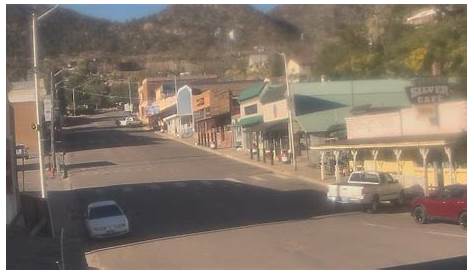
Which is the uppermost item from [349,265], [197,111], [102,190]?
[197,111]

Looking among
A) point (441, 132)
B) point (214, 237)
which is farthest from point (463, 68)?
point (214, 237)

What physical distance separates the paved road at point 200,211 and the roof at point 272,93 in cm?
103

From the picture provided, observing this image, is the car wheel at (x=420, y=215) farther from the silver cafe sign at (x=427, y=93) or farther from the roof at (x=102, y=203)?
the roof at (x=102, y=203)

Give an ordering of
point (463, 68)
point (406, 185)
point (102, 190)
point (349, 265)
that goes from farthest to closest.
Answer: point (406, 185), point (102, 190), point (463, 68), point (349, 265)

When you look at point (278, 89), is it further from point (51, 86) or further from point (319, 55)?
point (51, 86)

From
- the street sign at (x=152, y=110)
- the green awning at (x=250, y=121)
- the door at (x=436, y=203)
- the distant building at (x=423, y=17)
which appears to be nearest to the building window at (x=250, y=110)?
the green awning at (x=250, y=121)

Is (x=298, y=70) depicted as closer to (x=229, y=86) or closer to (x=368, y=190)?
(x=229, y=86)

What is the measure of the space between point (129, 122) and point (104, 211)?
5.17 ft

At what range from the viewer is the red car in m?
12.3

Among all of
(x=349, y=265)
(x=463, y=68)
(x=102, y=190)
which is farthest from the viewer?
(x=102, y=190)

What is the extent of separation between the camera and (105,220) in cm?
1164

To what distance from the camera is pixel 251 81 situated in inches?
490

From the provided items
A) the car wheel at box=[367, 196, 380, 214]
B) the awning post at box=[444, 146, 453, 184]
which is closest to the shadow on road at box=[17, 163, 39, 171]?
the car wheel at box=[367, 196, 380, 214]

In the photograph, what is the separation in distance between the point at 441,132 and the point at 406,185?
1534 millimetres
